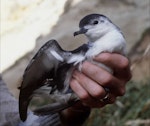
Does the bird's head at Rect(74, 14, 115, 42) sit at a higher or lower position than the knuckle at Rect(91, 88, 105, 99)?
higher

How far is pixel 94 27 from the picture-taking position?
76 cm

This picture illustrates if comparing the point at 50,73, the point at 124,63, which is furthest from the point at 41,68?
the point at 124,63

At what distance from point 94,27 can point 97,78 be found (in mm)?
77

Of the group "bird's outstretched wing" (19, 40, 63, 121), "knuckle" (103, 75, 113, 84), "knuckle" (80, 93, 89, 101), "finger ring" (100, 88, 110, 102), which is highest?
"bird's outstretched wing" (19, 40, 63, 121)

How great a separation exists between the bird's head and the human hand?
3 centimetres

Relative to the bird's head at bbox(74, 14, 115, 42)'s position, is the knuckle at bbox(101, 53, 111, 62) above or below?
below

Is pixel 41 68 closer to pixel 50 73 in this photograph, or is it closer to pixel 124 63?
pixel 50 73

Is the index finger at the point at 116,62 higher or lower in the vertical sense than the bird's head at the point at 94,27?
lower

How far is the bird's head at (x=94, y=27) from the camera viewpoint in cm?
76

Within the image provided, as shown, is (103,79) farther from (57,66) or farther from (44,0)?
(44,0)

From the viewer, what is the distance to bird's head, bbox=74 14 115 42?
76 cm

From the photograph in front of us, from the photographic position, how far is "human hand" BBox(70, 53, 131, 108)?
0.77 meters

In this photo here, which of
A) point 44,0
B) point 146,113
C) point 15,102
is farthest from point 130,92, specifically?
A: point 44,0

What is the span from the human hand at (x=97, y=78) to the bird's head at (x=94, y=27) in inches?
1.2
